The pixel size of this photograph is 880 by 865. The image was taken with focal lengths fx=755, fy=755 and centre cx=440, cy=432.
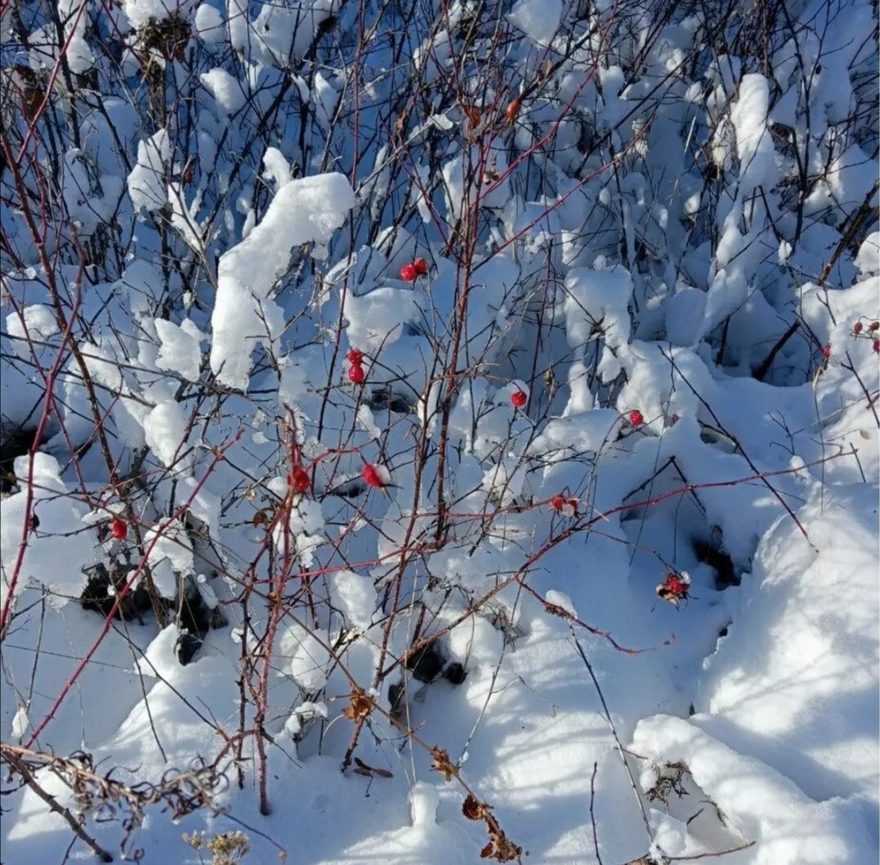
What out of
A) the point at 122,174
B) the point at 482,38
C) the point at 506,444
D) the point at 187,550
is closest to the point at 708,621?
the point at 506,444

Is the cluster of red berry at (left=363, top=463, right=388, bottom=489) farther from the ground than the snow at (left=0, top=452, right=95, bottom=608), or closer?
closer

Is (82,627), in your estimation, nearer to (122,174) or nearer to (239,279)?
(239,279)

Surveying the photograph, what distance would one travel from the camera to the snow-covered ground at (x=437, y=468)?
4.54 feet

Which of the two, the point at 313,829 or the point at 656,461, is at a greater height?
the point at 656,461

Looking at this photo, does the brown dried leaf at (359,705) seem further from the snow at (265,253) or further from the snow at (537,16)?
the snow at (537,16)

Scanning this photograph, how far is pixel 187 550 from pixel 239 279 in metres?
0.57

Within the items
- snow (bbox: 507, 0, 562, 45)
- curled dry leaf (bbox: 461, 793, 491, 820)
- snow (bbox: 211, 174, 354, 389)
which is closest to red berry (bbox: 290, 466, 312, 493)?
snow (bbox: 211, 174, 354, 389)

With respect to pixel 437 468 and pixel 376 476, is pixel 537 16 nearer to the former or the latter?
pixel 437 468

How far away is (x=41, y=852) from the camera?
1.41m

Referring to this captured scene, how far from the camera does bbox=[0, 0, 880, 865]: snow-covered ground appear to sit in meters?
1.38

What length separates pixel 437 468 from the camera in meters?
1.83

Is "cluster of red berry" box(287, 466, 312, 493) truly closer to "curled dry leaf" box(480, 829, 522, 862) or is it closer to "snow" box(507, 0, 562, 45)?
"curled dry leaf" box(480, 829, 522, 862)

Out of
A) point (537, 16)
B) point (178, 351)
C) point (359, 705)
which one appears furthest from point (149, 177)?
point (359, 705)

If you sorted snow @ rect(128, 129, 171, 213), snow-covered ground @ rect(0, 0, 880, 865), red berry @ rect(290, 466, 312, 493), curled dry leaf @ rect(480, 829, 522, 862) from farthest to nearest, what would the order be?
snow @ rect(128, 129, 171, 213) → snow-covered ground @ rect(0, 0, 880, 865) → curled dry leaf @ rect(480, 829, 522, 862) → red berry @ rect(290, 466, 312, 493)
